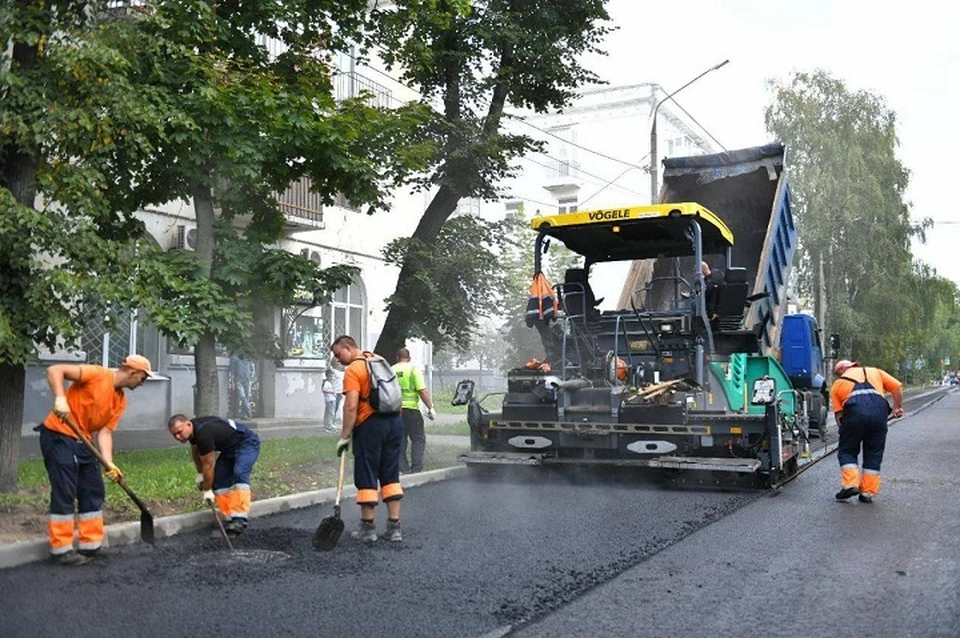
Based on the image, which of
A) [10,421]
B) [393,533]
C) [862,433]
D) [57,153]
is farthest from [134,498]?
[862,433]

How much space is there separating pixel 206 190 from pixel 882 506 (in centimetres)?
729

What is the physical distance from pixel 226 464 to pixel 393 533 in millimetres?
1374

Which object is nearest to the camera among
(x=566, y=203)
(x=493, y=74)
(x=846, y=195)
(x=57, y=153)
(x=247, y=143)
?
(x=57, y=153)

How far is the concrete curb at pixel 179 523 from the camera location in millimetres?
6246

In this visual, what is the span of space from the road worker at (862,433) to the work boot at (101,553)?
6182mm

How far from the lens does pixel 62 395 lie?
5.93 m

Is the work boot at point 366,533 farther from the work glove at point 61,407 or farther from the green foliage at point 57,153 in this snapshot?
the green foliage at point 57,153

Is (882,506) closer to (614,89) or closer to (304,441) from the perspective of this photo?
(304,441)

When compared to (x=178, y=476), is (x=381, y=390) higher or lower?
higher

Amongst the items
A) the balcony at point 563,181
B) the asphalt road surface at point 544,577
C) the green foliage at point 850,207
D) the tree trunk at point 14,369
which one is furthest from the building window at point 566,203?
the tree trunk at point 14,369

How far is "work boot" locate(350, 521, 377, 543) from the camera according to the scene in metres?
7.07

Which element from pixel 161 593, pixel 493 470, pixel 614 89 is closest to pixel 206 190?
pixel 493 470

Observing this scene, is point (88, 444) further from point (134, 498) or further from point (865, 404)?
point (865, 404)

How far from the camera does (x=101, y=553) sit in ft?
21.3
